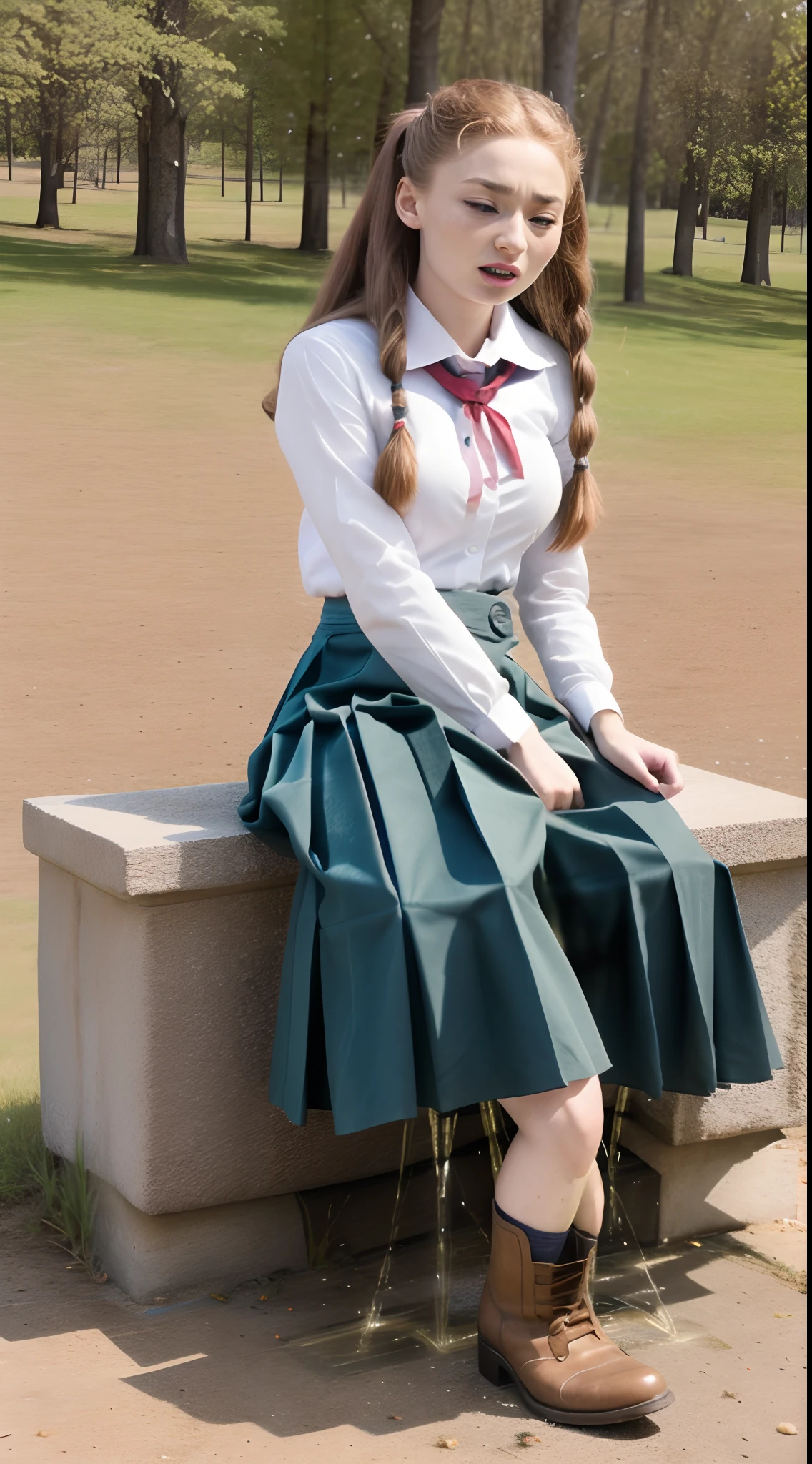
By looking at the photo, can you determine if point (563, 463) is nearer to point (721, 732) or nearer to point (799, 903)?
point (799, 903)

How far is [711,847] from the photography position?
7.97 ft

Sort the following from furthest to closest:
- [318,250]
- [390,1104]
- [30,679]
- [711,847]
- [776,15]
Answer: [776,15] < [318,250] < [30,679] < [711,847] < [390,1104]

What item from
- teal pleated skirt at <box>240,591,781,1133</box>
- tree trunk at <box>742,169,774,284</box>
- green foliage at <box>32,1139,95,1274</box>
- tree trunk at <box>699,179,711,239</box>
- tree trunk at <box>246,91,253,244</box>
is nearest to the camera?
teal pleated skirt at <box>240,591,781,1133</box>

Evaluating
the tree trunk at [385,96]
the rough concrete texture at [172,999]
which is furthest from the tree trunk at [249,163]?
the rough concrete texture at [172,999]

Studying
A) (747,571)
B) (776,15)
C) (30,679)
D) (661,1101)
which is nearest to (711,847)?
(661,1101)

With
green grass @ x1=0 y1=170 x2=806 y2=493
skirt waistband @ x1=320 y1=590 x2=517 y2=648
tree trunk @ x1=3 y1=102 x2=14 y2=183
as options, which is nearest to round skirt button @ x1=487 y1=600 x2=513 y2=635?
skirt waistband @ x1=320 y1=590 x2=517 y2=648

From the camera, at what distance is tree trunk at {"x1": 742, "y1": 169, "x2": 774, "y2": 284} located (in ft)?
49.5

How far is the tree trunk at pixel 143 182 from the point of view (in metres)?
13.5

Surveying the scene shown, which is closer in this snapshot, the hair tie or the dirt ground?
the hair tie

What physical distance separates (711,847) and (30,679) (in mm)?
5920

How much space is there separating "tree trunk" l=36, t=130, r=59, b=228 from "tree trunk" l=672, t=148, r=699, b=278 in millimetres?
6374

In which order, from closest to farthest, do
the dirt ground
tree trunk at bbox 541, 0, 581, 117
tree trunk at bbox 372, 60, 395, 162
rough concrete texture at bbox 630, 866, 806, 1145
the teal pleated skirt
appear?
the teal pleated skirt → rough concrete texture at bbox 630, 866, 806, 1145 → the dirt ground → tree trunk at bbox 541, 0, 581, 117 → tree trunk at bbox 372, 60, 395, 162

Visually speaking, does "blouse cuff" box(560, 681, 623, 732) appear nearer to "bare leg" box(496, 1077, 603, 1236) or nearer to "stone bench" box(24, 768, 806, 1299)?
"stone bench" box(24, 768, 806, 1299)

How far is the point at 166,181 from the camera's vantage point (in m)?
13.6
